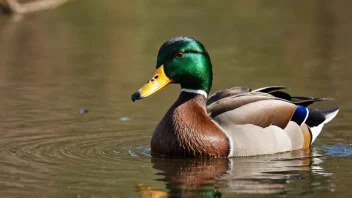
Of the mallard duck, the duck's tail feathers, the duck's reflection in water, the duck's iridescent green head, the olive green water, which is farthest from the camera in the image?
the duck's tail feathers

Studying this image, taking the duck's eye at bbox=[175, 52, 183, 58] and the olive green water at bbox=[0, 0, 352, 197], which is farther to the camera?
the duck's eye at bbox=[175, 52, 183, 58]

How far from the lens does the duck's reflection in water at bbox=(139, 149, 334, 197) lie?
8.15 meters

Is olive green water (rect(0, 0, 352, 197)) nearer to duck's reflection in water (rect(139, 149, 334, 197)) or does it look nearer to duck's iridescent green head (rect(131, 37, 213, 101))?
duck's reflection in water (rect(139, 149, 334, 197))

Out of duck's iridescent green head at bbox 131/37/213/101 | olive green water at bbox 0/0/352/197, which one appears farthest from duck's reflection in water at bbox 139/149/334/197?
duck's iridescent green head at bbox 131/37/213/101

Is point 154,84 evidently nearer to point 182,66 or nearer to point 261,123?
point 182,66

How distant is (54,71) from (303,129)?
6981mm

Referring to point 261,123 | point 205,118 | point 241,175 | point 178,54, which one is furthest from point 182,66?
point 241,175

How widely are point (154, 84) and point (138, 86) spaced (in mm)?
5015

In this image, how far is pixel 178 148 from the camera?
9.73 m

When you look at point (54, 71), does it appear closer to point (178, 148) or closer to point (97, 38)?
point (97, 38)

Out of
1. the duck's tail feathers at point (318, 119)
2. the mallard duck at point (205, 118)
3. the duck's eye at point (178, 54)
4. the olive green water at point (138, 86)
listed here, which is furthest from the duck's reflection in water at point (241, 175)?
the duck's eye at point (178, 54)

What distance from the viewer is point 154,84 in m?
9.76

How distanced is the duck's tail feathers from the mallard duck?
307 millimetres

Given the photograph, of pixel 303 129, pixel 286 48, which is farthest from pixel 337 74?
pixel 303 129
